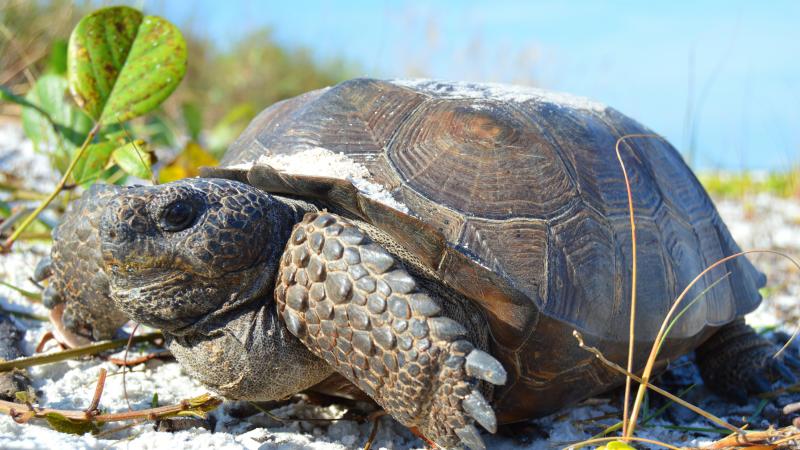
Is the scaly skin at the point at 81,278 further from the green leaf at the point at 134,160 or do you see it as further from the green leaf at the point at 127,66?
the green leaf at the point at 127,66

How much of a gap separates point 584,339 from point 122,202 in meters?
1.30

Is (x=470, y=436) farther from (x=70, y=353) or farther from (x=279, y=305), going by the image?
(x=70, y=353)

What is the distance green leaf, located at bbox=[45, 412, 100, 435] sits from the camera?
182cm

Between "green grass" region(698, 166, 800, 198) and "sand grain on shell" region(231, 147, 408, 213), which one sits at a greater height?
"sand grain on shell" region(231, 147, 408, 213)

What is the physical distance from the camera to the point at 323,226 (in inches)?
72.7

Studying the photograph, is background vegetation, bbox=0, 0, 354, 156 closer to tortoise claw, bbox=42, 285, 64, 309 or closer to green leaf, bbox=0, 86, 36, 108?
green leaf, bbox=0, 86, 36, 108

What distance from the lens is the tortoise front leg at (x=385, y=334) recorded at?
1.71 metres

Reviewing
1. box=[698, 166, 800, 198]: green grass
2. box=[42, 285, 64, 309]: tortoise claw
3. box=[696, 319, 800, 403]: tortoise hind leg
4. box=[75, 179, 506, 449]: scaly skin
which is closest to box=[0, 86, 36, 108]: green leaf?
box=[42, 285, 64, 309]: tortoise claw

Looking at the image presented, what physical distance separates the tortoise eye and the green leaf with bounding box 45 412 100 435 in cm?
54

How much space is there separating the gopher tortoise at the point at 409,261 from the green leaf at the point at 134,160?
0.47m

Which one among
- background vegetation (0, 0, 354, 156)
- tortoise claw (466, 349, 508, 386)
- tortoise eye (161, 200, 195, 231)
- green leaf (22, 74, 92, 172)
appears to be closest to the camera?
tortoise claw (466, 349, 508, 386)

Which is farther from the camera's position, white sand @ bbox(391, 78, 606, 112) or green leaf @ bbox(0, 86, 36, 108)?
green leaf @ bbox(0, 86, 36, 108)

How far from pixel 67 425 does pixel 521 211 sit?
52.3 inches

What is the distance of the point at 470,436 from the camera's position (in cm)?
177
